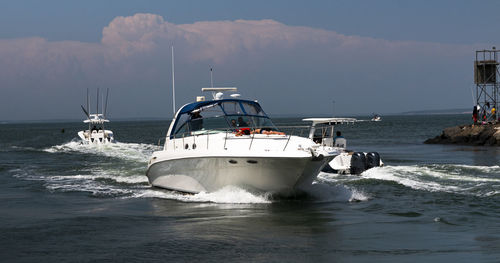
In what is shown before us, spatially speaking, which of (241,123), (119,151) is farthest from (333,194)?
(119,151)

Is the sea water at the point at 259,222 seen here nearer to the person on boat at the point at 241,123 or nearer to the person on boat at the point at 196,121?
the person on boat at the point at 196,121

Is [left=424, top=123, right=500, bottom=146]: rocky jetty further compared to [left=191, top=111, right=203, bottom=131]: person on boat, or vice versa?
[left=424, top=123, right=500, bottom=146]: rocky jetty

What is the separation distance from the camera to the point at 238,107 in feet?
57.7

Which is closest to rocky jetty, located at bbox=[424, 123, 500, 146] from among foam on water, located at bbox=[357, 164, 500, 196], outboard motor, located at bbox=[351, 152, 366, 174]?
foam on water, located at bbox=[357, 164, 500, 196]

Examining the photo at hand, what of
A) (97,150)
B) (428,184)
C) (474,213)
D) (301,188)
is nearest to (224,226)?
(301,188)

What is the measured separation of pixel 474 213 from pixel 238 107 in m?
7.52

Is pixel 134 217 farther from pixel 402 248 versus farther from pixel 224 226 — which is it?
pixel 402 248

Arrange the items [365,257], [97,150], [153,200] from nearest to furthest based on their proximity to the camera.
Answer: [365,257]
[153,200]
[97,150]

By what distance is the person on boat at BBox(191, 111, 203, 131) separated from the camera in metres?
17.0

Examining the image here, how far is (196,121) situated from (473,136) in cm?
3028

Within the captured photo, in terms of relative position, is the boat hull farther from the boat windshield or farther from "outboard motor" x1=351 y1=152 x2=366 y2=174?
"outboard motor" x1=351 y1=152 x2=366 y2=174

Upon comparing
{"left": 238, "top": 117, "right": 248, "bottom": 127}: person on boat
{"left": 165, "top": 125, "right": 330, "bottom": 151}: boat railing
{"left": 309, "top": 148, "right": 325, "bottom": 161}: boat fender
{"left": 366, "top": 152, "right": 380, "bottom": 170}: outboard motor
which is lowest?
{"left": 366, "top": 152, "right": 380, "bottom": 170}: outboard motor

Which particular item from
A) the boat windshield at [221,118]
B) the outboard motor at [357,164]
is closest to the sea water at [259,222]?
the outboard motor at [357,164]

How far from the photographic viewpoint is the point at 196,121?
1725 centimetres
